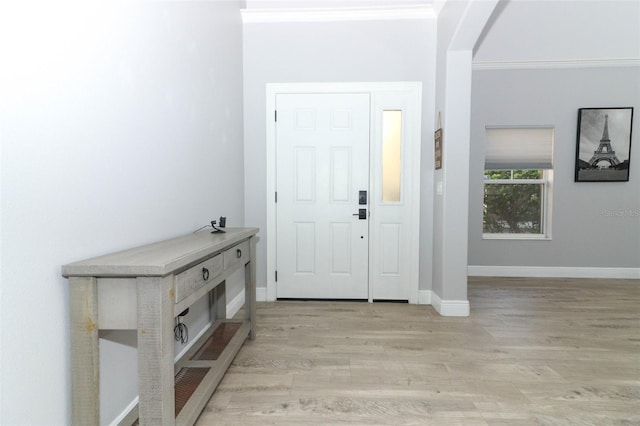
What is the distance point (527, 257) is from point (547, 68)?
2522 millimetres

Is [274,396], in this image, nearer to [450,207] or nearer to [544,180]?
[450,207]

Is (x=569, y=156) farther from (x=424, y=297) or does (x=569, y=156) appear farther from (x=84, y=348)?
(x=84, y=348)

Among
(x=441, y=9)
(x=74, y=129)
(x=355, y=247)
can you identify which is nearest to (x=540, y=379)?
(x=355, y=247)

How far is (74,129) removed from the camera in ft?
4.09

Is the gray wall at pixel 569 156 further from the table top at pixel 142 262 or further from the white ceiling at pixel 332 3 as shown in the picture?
the table top at pixel 142 262

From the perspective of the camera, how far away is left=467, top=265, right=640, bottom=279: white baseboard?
14.9 ft

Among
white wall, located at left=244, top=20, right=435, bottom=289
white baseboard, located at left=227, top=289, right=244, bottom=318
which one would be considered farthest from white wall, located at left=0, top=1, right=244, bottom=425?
white wall, located at left=244, top=20, right=435, bottom=289

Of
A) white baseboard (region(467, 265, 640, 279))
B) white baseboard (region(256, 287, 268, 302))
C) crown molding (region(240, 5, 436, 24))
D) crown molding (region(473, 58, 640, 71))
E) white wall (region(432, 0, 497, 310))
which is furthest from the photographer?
white baseboard (region(467, 265, 640, 279))

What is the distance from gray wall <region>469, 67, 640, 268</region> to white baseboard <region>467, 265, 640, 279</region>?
0.22ft

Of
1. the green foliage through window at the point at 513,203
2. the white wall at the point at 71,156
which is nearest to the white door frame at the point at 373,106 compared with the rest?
the white wall at the point at 71,156

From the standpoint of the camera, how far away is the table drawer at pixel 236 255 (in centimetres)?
195

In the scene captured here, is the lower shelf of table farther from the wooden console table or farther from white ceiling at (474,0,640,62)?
white ceiling at (474,0,640,62)

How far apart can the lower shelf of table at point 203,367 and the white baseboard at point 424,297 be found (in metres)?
1.83

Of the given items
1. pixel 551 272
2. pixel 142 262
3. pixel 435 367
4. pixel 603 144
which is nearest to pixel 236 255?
pixel 142 262
